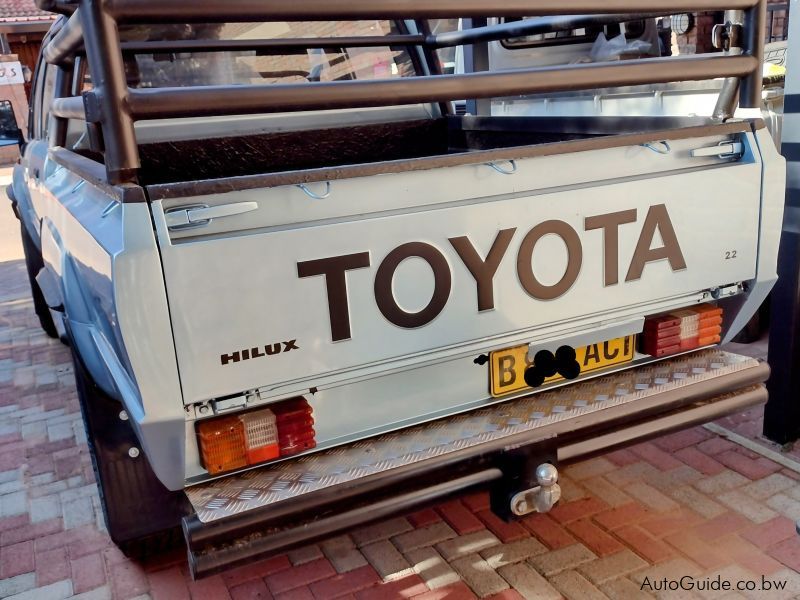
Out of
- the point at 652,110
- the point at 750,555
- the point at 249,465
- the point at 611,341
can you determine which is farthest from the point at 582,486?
the point at 652,110

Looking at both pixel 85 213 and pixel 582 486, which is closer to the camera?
pixel 85 213

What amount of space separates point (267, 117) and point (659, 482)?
2.45 meters

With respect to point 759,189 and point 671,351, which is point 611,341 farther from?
point 759,189

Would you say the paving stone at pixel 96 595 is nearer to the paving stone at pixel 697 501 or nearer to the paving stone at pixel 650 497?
the paving stone at pixel 650 497

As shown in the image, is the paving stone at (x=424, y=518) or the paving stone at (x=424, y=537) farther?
the paving stone at (x=424, y=518)

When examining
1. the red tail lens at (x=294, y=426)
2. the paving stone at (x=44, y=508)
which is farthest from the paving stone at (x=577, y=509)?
the paving stone at (x=44, y=508)

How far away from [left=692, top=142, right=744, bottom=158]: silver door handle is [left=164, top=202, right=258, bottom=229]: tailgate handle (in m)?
1.50

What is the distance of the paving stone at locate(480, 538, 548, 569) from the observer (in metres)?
2.76

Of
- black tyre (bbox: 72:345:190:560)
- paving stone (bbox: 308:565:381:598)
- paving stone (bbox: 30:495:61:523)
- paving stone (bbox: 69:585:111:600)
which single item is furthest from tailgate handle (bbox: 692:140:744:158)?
paving stone (bbox: 30:495:61:523)

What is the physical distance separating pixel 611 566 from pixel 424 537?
71 cm

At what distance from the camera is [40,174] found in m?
3.73

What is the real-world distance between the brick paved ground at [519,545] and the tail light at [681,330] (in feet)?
2.49
